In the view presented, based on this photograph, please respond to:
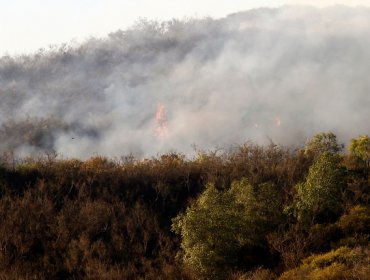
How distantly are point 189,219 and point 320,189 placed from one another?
1206 centimetres

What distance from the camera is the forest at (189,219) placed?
119ft

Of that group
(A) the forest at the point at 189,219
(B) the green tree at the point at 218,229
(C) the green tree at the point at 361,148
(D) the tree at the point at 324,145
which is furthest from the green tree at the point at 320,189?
(D) the tree at the point at 324,145

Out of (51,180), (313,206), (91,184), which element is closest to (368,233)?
(313,206)

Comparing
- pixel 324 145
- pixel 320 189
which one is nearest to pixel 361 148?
Answer: pixel 324 145

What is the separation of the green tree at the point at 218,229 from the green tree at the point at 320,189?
12.9ft

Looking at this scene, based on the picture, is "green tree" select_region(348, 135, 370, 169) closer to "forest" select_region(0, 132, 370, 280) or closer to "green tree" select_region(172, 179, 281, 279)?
"forest" select_region(0, 132, 370, 280)

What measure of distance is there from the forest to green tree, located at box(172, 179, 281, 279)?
0.26 feet

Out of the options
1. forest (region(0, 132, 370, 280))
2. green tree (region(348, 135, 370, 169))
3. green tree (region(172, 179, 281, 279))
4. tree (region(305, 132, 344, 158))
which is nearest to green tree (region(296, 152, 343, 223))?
forest (region(0, 132, 370, 280))

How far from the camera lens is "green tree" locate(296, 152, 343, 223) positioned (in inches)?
1588

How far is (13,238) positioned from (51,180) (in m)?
12.0

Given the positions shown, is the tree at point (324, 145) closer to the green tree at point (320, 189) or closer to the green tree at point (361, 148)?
the green tree at point (361, 148)

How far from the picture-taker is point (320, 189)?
40.9 metres

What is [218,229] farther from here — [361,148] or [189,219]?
[361,148]

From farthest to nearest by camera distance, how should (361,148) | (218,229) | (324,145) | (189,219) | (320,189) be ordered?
(324,145) → (361,148) → (320,189) → (218,229) → (189,219)
